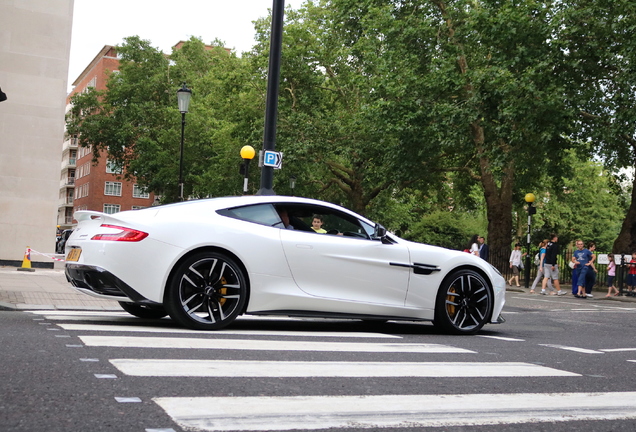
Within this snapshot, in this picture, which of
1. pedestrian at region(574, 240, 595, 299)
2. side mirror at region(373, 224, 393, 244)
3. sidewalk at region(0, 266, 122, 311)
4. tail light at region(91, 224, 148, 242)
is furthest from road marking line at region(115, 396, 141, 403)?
pedestrian at region(574, 240, 595, 299)

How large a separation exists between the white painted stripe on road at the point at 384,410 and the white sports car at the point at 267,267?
3.49 m

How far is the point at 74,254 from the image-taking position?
809 cm

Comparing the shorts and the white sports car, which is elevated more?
the white sports car

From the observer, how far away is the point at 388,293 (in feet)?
28.9

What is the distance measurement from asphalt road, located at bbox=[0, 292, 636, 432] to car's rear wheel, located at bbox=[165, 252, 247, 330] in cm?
20

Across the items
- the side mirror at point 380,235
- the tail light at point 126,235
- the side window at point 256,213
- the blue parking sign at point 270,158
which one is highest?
the blue parking sign at point 270,158

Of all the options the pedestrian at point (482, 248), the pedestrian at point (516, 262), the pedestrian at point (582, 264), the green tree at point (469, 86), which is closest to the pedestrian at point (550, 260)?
the pedestrian at point (582, 264)

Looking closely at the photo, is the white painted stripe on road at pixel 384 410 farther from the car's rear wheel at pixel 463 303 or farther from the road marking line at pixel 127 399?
the car's rear wheel at pixel 463 303

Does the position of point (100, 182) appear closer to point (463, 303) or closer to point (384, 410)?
point (463, 303)

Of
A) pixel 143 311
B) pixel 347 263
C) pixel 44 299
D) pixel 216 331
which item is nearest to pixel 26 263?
pixel 44 299

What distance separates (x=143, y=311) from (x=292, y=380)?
4449 mm

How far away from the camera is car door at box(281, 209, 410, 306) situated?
837cm

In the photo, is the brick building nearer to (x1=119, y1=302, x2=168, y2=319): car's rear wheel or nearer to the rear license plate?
(x1=119, y1=302, x2=168, y2=319): car's rear wheel

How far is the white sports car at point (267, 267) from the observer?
304 inches
